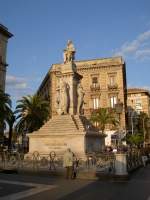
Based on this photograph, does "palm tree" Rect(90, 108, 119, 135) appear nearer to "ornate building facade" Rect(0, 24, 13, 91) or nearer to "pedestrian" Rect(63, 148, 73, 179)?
"ornate building facade" Rect(0, 24, 13, 91)

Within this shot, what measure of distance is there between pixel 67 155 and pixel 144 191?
16.0 feet

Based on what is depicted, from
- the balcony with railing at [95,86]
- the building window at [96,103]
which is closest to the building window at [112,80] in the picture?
the balcony with railing at [95,86]

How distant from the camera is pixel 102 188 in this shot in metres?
11.6

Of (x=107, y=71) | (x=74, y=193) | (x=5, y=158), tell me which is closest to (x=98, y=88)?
(x=107, y=71)

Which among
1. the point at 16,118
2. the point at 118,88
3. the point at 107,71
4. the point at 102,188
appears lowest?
the point at 102,188

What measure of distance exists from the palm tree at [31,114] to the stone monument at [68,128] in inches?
736

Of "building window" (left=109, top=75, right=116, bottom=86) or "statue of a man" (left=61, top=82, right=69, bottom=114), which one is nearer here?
"statue of a man" (left=61, top=82, right=69, bottom=114)

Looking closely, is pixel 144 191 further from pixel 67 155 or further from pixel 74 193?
pixel 67 155

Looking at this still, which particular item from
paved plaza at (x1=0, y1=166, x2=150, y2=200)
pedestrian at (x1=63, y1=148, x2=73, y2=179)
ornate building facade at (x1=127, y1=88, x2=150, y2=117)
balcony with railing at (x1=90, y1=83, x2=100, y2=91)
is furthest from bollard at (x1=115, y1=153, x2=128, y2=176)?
ornate building facade at (x1=127, y1=88, x2=150, y2=117)

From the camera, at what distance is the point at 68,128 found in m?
21.7

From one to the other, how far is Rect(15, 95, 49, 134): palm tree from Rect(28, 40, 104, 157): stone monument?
18.7 m

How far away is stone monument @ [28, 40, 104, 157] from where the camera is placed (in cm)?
2100

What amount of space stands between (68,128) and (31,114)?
22296 mm

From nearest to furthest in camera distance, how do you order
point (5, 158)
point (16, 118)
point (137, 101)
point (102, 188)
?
1. point (102, 188)
2. point (5, 158)
3. point (16, 118)
4. point (137, 101)
